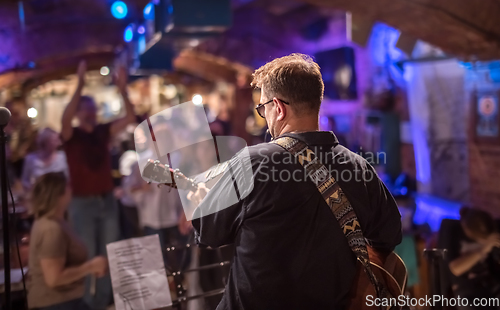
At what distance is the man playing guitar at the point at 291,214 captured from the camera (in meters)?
1.36

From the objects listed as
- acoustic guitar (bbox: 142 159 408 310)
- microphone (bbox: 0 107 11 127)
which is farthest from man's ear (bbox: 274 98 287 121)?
microphone (bbox: 0 107 11 127)

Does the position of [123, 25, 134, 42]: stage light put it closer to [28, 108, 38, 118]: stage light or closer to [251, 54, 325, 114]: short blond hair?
[28, 108, 38, 118]: stage light

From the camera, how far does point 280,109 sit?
1476 mm

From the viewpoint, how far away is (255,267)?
1.39m

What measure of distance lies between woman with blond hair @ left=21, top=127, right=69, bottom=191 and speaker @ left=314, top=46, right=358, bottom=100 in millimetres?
3628

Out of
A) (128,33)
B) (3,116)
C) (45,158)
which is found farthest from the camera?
(128,33)

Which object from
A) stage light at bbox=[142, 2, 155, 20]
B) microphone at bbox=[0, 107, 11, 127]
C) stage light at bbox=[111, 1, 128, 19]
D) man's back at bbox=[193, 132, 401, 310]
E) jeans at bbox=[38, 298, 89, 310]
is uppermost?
stage light at bbox=[111, 1, 128, 19]

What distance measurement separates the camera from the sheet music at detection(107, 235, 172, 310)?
83.1 inches

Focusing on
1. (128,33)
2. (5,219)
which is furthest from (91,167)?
(128,33)

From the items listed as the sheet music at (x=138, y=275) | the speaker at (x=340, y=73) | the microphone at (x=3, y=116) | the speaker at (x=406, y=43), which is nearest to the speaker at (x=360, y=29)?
the speaker at (x=406, y=43)

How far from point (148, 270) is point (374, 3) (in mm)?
2365

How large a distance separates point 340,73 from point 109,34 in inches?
135

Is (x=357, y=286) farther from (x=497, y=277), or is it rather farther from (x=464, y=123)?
(x=464, y=123)

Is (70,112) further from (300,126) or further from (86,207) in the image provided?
(300,126)
